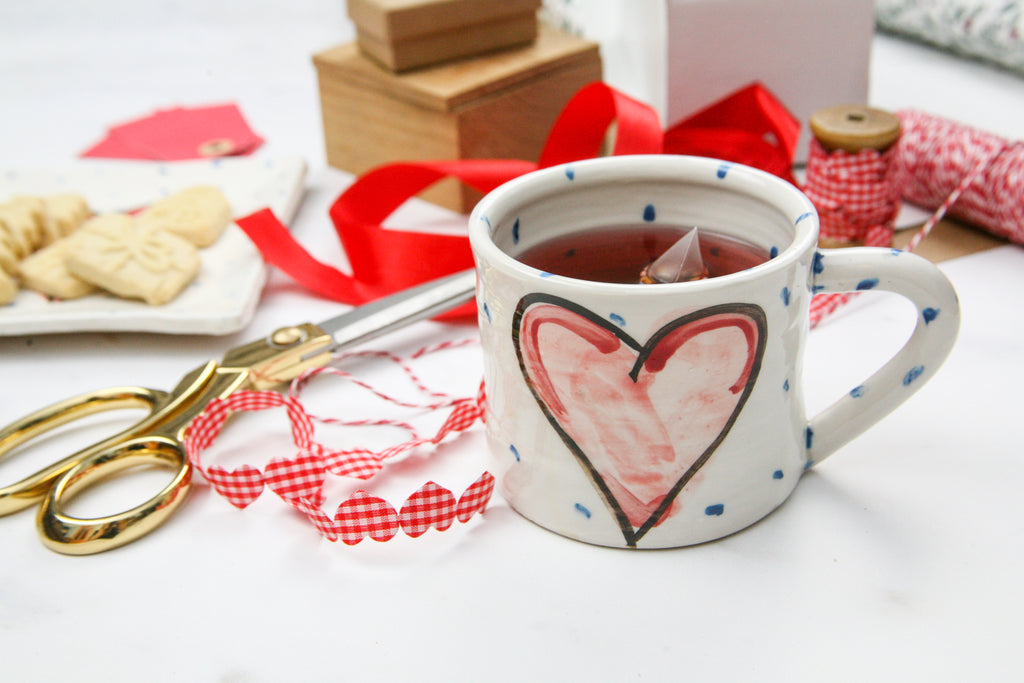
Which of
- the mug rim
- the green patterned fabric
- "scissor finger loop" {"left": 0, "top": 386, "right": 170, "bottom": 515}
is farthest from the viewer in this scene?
the green patterned fabric

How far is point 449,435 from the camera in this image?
543 mm

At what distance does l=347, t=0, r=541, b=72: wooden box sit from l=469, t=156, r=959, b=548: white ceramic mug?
37 centimetres

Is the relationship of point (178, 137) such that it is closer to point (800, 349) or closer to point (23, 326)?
point (23, 326)

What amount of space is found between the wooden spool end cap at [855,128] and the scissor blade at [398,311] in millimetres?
272

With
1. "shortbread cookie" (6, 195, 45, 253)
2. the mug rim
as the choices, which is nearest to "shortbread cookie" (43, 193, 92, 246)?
"shortbread cookie" (6, 195, 45, 253)

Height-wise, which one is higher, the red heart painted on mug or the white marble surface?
the red heart painted on mug

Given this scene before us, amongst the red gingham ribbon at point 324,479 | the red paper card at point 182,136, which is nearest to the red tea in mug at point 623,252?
the red gingham ribbon at point 324,479

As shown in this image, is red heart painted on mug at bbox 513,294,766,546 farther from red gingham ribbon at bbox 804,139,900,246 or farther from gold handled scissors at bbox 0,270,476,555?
red gingham ribbon at bbox 804,139,900,246

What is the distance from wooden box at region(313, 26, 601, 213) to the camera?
787 mm

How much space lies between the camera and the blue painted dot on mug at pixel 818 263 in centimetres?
41

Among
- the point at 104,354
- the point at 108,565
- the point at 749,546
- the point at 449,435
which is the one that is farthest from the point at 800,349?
the point at 104,354

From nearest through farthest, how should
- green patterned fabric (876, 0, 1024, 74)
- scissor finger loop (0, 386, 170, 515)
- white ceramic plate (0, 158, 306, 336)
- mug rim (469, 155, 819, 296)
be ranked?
mug rim (469, 155, 819, 296)
scissor finger loop (0, 386, 170, 515)
white ceramic plate (0, 158, 306, 336)
green patterned fabric (876, 0, 1024, 74)

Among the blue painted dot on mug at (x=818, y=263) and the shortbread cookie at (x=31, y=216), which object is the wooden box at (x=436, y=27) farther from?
the blue painted dot on mug at (x=818, y=263)

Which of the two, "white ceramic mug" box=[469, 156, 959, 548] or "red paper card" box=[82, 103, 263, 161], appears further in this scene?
"red paper card" box=[82, 103, 263, 161]
